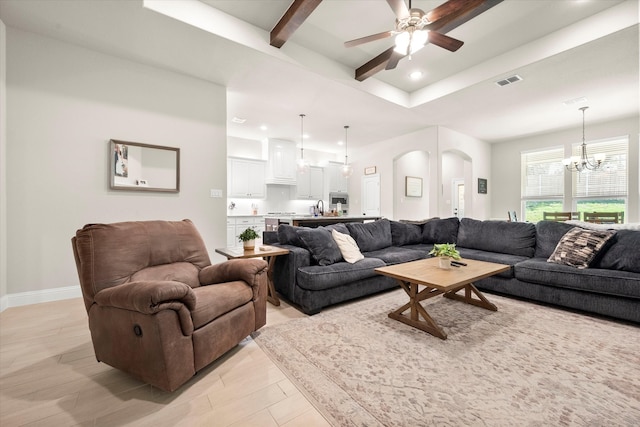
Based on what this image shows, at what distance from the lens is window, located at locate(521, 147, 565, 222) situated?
21.0ft

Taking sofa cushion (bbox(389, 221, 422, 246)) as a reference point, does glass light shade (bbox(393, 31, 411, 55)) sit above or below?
above

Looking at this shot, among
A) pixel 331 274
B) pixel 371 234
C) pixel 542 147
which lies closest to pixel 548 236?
pixel 371 234

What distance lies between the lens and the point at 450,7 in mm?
2430

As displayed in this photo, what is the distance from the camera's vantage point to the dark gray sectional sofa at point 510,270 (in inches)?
96.1

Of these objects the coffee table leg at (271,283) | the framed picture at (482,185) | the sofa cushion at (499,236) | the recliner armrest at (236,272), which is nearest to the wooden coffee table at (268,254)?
the coffee table leg at (271,283)

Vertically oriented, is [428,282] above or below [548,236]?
below

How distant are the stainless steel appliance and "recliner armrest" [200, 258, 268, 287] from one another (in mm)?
5981

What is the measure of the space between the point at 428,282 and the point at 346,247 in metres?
1.18

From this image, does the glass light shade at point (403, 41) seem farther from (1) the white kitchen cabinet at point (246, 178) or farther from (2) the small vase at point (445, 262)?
(1) the white kitchen cabinet at point (246, 178)

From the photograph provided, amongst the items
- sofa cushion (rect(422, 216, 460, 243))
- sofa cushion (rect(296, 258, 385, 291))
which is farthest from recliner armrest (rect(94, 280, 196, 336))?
sofa cushion (rect(422, 216, 460, 243))

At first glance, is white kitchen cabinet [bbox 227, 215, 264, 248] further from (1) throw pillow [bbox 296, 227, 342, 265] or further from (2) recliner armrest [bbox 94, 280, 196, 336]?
(2) recliner armrest [bbox 94, 280, 196, 336]

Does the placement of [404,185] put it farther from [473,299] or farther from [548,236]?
[473,299]

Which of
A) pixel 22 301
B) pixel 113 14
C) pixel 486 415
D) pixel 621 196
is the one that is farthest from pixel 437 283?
pixel 621 196

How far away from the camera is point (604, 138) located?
224 inches
